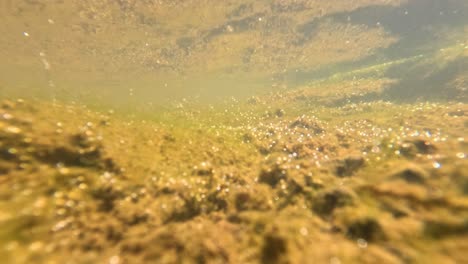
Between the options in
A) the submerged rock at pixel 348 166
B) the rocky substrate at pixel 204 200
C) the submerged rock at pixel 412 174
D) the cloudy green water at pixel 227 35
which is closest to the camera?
the rocky substrate at pixel 204 200

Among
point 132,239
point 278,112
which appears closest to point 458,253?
point 132,239

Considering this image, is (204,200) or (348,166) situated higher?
(348,166)

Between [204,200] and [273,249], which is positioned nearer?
[273,249]

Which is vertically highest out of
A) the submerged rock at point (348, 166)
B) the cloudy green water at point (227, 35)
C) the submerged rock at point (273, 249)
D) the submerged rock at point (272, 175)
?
the cloudy green water at point (227, 35)

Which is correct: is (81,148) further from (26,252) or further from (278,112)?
(278,112)

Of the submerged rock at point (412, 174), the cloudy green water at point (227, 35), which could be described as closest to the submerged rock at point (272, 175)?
the submerged rock at point (412, 174)

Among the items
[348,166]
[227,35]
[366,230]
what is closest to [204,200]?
[366,230]

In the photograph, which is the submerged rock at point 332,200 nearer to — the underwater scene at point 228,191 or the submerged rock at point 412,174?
the underwater scene at point 228,191

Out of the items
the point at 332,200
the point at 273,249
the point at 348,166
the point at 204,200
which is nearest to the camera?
the point at 273,249

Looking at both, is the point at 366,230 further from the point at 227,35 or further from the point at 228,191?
the point at 227,35

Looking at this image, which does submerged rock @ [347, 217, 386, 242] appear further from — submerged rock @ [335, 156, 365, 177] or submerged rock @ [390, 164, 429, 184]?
submerged rock @ [335, 156, 365, 177]
